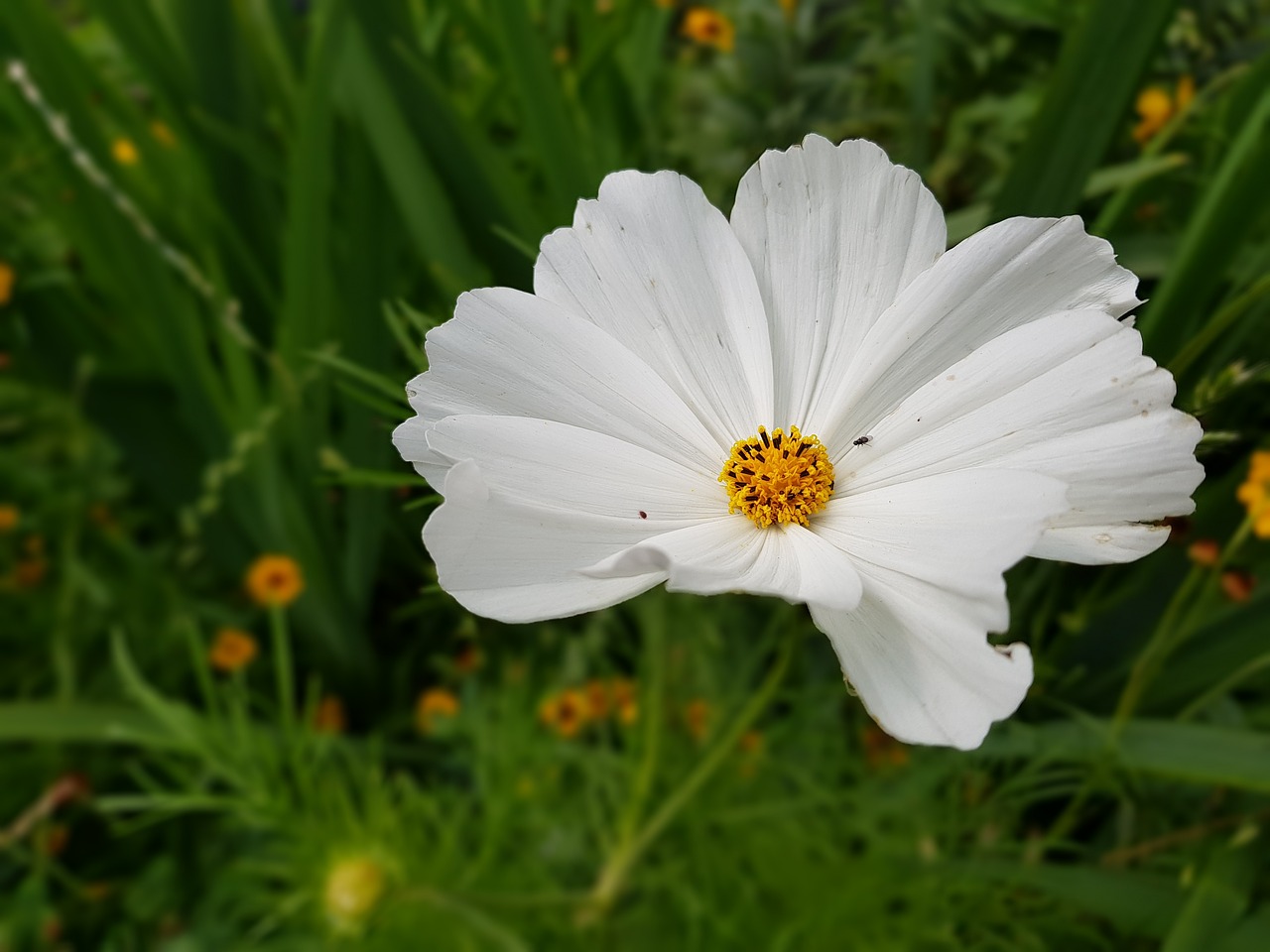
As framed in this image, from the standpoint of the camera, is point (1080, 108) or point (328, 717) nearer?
point (1080, 108)

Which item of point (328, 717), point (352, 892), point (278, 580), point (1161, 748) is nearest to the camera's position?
point (1161, 748)

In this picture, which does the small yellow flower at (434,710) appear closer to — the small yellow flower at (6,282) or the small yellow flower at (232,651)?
the small yellow flower at (232,651)

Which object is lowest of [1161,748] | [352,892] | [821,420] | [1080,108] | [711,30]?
[352,892]

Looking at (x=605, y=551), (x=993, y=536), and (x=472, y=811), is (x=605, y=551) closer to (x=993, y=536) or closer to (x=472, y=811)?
(x=993, y=536)

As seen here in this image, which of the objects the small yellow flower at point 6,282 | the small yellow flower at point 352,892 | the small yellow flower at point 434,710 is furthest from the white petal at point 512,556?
the small yellow flower at point 6,282

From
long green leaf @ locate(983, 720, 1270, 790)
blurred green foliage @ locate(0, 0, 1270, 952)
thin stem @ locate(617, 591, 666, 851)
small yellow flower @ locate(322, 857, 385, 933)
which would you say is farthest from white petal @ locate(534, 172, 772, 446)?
small yellow flower @ locate(322, 857, 385, 933)

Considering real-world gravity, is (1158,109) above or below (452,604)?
above

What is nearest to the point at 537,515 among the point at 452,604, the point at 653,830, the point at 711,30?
the point at 653,830

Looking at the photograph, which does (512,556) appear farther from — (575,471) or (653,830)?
(653,830)
